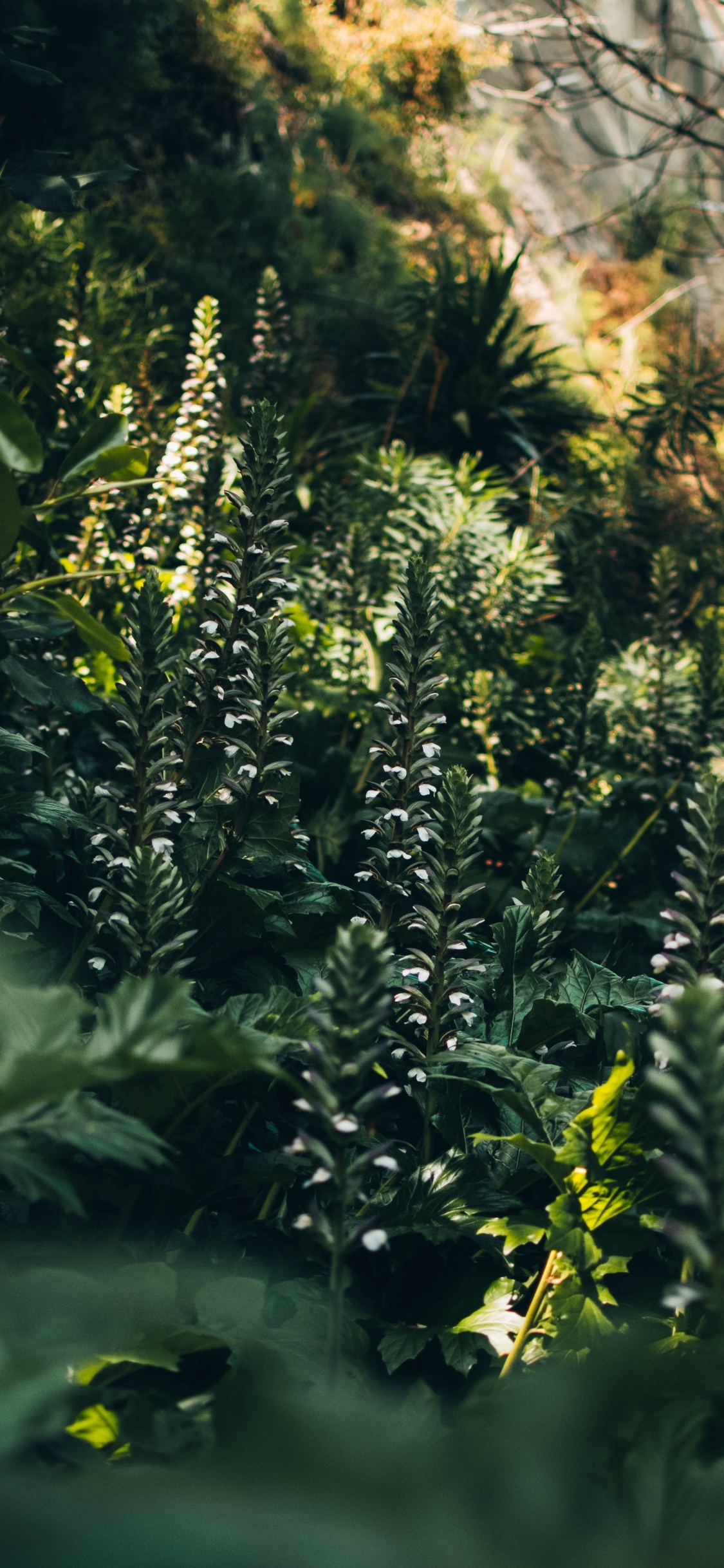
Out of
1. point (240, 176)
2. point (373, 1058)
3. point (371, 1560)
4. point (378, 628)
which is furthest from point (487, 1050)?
point (240, 176)

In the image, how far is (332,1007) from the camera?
2.58 ft

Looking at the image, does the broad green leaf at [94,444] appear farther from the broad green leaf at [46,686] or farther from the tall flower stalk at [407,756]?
the tall flower stalk at [407,756]

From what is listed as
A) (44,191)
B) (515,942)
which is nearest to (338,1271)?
(515,942)

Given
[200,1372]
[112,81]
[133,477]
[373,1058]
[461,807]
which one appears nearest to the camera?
[373,1058]

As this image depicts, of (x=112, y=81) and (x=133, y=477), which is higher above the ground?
(x=112, y=81)

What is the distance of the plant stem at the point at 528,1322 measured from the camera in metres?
0.96

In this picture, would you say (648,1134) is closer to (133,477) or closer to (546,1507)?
(546,1507)

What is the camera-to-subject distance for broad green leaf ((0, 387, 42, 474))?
97 cm

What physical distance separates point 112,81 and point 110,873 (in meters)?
5.98

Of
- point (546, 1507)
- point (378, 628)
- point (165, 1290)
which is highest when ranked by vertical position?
point (378, 628)

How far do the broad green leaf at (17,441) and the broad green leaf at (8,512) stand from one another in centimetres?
6

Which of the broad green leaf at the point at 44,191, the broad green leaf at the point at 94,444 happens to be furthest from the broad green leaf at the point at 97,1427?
the broad green leaf at the point at 44,191

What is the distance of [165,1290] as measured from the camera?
0.85 metres

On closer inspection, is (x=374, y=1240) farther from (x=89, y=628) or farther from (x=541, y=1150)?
(x=89, y=628)
